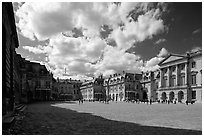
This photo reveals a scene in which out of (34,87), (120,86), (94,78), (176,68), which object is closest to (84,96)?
(94,78)

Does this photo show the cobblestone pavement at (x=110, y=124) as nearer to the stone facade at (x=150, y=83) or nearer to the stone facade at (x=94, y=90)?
the stone facade at (x=150, y=83)

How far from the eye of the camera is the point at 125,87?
104 m

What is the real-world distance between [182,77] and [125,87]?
3628 centimetres

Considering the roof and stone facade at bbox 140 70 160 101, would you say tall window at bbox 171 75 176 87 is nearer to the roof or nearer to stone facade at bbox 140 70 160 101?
the roof

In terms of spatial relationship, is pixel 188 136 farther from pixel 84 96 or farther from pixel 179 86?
pixel 84 96

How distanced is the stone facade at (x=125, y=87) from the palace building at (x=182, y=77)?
2427 cm

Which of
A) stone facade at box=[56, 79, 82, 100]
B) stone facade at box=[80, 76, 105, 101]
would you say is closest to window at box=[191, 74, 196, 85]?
stone facade at box=[80, 76, 105, 101]

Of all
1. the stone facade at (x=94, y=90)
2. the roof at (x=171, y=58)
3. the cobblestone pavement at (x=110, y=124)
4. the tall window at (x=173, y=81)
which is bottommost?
the stone facade at (x=94, y=90)

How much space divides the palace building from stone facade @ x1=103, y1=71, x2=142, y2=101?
24.3 metres

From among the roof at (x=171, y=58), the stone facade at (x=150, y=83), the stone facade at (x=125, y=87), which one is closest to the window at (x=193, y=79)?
the roof at (x=171, y=58)

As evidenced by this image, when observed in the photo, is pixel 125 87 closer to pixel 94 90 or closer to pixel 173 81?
pixel 94 90

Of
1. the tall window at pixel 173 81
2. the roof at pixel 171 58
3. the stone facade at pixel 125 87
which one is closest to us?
the roof at pixel 171 58

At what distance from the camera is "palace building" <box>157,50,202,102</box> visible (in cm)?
6600

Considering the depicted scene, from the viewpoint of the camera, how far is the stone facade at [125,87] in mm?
103431
